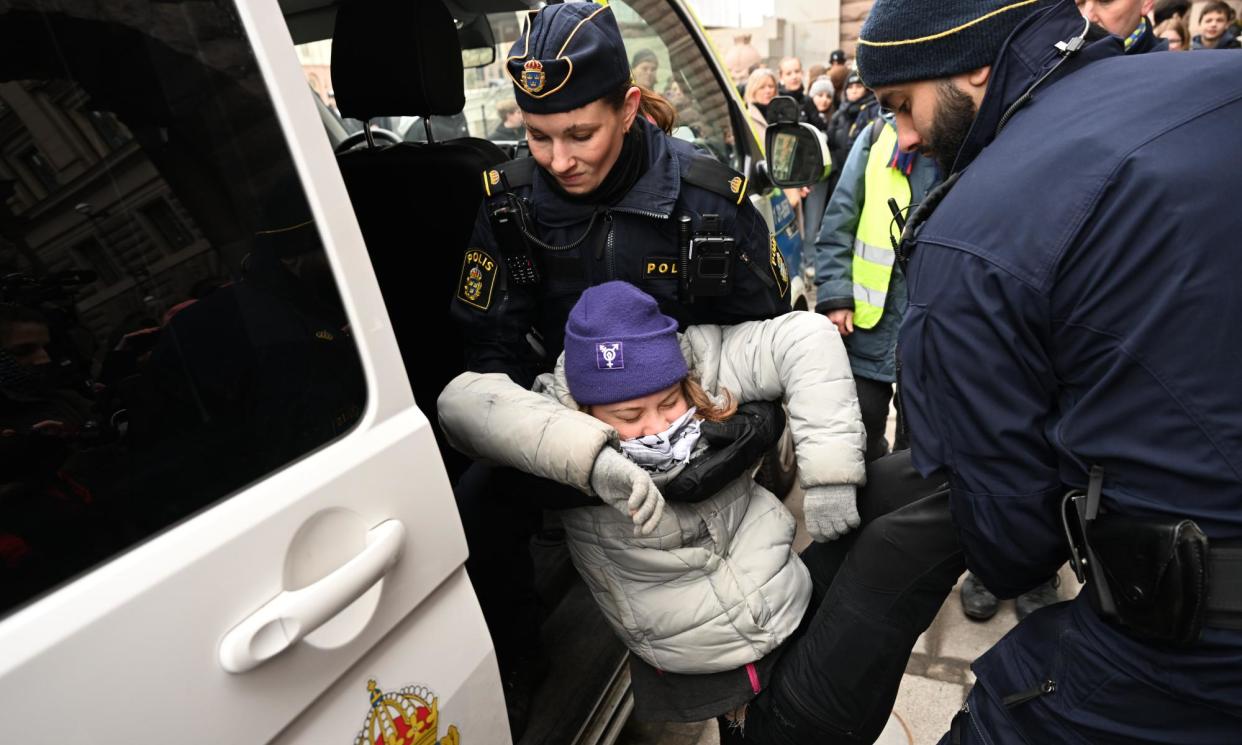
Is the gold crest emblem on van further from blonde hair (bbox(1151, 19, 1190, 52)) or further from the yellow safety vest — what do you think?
blonde hair (bbox(1151, 19, 1190, 52))

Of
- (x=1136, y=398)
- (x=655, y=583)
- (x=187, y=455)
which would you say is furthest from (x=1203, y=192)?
(x=187, y=455)

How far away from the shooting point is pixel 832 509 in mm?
1406

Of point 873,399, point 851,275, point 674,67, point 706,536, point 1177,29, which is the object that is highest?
point 674,67

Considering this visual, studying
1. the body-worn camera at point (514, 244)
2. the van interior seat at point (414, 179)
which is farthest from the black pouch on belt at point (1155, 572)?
the van interior seat at point (414, 179)

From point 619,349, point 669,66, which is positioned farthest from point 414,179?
point 669,66

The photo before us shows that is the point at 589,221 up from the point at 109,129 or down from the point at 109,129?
down

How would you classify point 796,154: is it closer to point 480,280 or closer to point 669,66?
point 669,66

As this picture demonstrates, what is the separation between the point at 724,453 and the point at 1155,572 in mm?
650

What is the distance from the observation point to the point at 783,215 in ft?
10.4

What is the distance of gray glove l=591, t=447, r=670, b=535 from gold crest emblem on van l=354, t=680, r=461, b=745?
0.39m

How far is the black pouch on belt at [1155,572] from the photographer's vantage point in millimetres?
980

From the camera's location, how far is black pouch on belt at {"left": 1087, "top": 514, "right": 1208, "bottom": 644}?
0.98 m

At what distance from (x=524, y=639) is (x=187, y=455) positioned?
4.17 feet

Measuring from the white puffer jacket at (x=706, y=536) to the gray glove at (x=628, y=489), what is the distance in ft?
0.35
